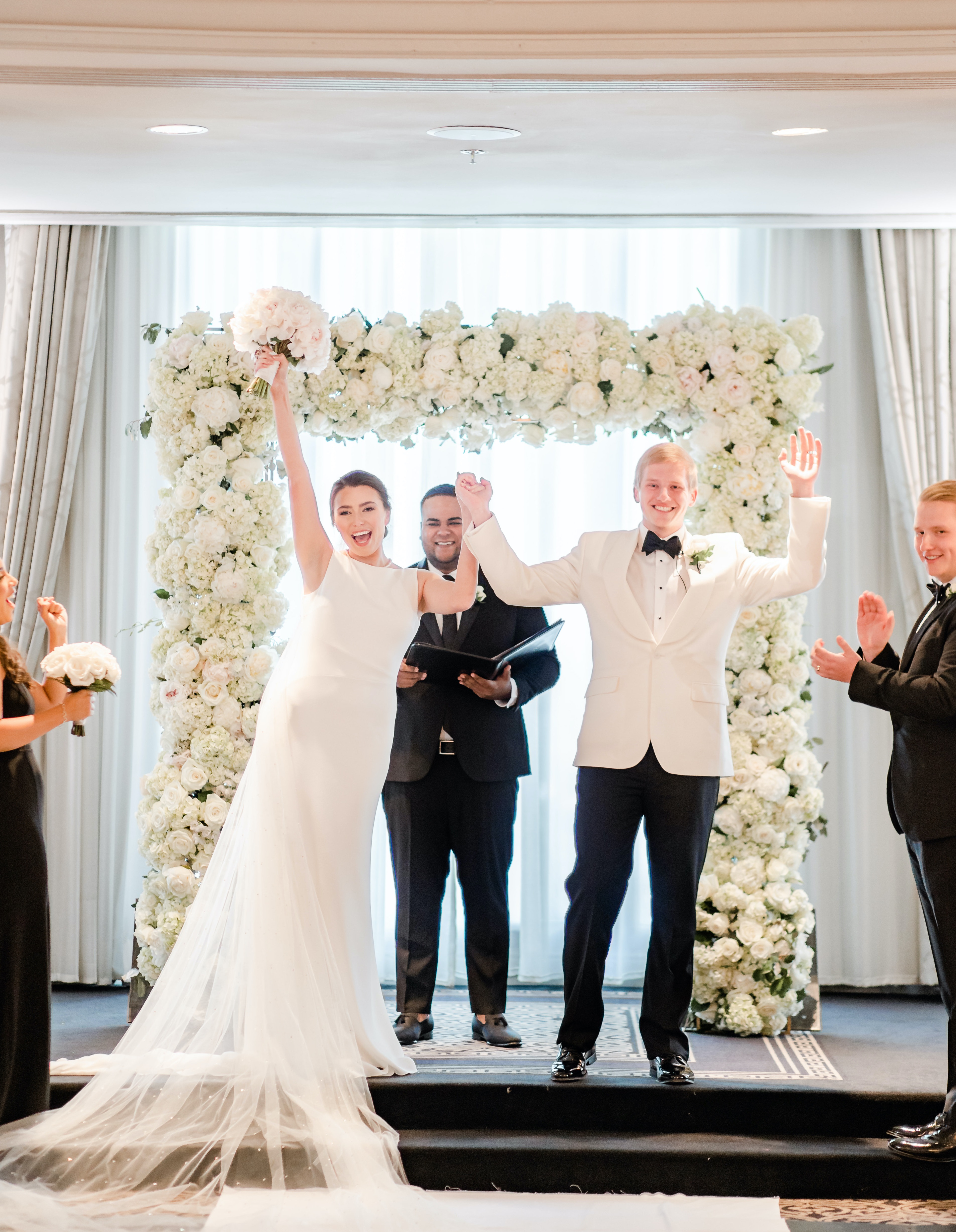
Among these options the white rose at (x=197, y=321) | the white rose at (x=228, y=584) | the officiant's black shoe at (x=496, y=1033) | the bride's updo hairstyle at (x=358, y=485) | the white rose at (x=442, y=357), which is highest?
the white rose at (x=197, y=321)

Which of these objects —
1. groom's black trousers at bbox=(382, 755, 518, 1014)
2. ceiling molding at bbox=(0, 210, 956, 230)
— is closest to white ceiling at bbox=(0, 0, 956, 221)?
ceiling molding at bbox=(0, 210, 956, 230)

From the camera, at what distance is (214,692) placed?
5.39 m

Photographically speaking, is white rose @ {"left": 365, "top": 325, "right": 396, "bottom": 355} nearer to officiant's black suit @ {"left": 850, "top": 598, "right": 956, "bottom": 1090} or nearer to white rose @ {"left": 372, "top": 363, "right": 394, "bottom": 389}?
white rose @ {"left": 372, "top": 363, "right": 394, "bottom": 389}

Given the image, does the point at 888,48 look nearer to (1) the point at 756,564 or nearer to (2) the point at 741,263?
(1) the point at 756,564

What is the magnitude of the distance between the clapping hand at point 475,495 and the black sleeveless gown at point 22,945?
1.60 m

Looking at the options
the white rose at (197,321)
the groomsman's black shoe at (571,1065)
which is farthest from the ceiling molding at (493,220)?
the groomsman's black shoe at (571,1065)

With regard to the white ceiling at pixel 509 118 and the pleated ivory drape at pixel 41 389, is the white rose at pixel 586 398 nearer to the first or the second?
the white ceiling at pixel 509 118

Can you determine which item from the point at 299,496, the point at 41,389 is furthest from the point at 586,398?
the point at 41,389

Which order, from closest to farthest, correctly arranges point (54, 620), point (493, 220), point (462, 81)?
point (462, 81) → point (54, 620) → point (493, 220)

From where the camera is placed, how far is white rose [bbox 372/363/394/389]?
531 centimetres

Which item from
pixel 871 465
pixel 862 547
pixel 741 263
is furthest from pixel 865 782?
pixel 741 263

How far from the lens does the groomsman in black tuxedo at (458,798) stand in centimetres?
501

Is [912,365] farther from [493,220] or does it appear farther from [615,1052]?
[615,1052]

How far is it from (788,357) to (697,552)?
3.70 feet
